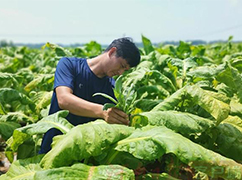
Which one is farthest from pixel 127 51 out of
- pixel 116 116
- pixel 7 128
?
pixel 7 128

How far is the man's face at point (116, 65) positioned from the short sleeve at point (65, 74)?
310mm

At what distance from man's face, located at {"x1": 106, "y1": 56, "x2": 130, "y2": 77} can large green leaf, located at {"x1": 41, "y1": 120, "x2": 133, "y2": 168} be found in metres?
0.85

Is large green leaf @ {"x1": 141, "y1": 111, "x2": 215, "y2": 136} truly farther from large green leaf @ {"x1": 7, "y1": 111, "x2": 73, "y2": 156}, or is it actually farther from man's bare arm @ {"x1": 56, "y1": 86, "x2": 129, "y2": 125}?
large green leaf @ {"x1": 7, "y1": 111, "x2": 73, "y2": 156}

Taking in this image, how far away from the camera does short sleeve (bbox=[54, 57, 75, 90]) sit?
2549 millimetres

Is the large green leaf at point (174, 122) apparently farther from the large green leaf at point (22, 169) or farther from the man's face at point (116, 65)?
the large green leaf at point (22, 169)

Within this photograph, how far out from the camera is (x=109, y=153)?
200cm

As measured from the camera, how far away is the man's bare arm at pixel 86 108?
2119 mm

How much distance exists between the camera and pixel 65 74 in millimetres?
2633

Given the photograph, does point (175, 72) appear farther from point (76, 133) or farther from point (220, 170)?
point (76, 133)

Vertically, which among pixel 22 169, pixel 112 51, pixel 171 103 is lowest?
pixel 22 169

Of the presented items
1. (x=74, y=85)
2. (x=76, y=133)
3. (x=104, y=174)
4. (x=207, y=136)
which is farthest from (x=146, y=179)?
(x=74, y=85)

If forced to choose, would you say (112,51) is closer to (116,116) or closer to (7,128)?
(116,116)

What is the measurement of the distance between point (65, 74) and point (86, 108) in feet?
1.56

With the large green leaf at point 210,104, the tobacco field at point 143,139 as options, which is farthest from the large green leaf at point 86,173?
the large green leaf at point 210,104
